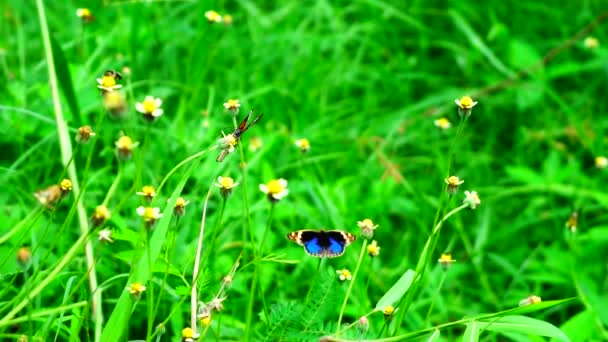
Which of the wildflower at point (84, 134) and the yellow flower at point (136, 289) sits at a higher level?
the wildflower at point (84, 134)

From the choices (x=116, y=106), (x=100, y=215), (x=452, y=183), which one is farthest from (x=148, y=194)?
(x=452, y=183)

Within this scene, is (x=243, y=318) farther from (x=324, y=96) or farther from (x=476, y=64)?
(x=476, y=64)

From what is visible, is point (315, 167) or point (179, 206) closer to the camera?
point (179, 206)

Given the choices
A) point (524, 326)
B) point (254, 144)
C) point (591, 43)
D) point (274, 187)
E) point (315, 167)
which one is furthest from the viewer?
point (591, 43)

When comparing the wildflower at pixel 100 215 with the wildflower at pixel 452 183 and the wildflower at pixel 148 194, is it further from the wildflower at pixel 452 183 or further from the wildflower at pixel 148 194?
the wildflower at pixel 452 183

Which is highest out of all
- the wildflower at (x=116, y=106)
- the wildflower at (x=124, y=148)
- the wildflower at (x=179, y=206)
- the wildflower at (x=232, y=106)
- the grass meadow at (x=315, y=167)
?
the wildflower at (x=116, y=106)

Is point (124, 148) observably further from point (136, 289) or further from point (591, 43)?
point (591, 43)

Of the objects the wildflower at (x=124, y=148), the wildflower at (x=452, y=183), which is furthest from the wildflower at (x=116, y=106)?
the wildflower at (x=452, y=183)
